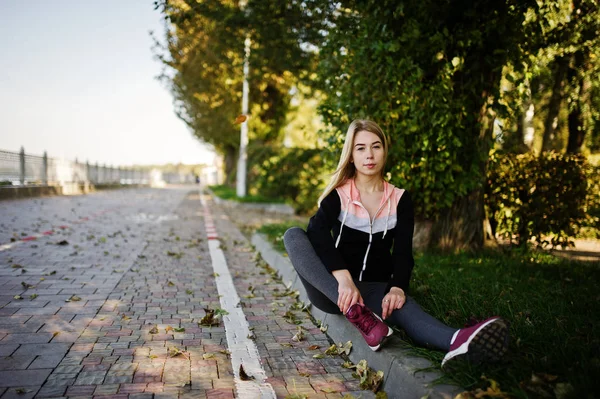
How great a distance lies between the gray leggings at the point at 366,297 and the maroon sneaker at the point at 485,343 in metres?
0.19

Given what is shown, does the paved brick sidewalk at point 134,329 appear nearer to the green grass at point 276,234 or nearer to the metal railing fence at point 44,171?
the green grass at point 276,234

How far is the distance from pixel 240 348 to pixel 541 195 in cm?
544

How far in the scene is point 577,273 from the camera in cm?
554

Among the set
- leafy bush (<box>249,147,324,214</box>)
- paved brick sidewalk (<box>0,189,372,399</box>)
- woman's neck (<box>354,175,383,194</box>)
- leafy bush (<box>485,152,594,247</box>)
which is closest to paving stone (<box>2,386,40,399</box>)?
paved brick sidewalk (<box>0,189,372,399</box>)

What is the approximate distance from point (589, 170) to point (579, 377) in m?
5.82

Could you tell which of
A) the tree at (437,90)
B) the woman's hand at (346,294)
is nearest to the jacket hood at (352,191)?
the woman's hand at (346,294)

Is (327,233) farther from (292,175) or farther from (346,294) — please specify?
(292,175)

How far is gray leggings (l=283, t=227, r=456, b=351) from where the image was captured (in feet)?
9.44

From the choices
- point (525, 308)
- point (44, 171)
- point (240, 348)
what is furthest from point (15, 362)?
point (44, 171)

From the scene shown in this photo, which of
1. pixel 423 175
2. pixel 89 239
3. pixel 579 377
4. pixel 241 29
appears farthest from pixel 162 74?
pixel 579 377

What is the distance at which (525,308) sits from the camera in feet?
12.8

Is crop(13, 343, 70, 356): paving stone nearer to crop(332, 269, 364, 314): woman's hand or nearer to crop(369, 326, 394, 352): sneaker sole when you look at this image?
crop(332, 269, 364, 314): woman's hand

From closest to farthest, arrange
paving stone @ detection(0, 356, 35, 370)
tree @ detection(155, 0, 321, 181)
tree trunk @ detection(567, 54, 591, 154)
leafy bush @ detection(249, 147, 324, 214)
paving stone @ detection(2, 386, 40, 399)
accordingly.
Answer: paving stone @ detection(2, 386, 40, 399) < paving stone @ detection(0, 356, 35, 370) < tree @ detection(155, 0, 321, 181) < tree trunk @ detection(567, 54, 591, 154) < leafy bush @ detection(249, 147, 324, 214)

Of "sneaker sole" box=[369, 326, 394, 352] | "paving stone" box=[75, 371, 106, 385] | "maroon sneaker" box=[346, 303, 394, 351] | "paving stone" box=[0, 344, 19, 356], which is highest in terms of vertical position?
"maroon sneaker" box=[346, 303, 394, 351]
